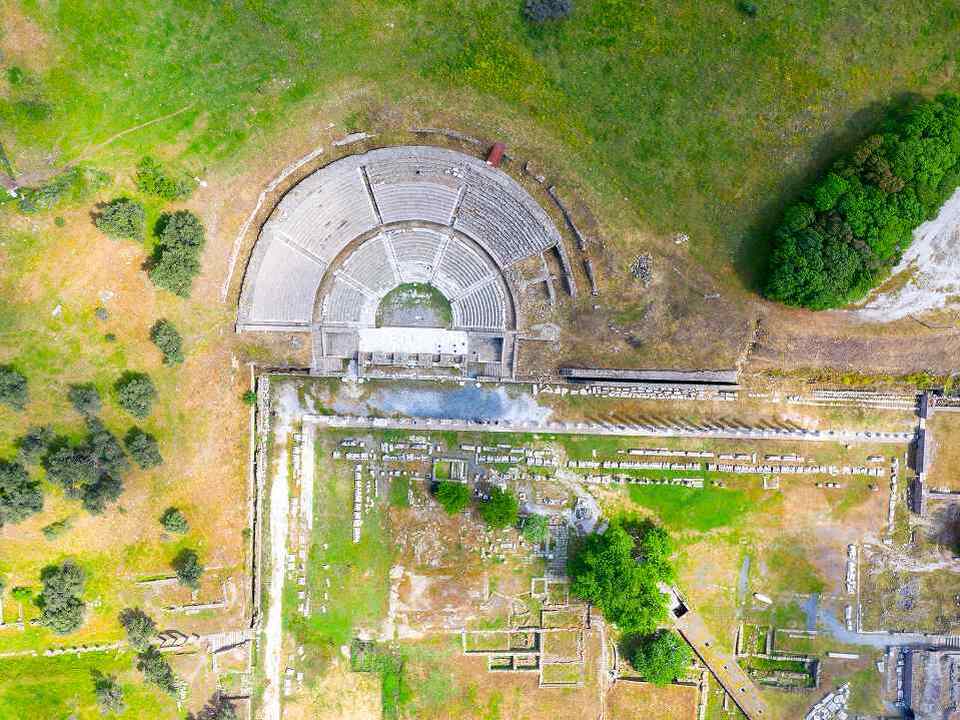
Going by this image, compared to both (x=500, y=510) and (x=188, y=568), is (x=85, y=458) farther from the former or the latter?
(x=500, y=510)

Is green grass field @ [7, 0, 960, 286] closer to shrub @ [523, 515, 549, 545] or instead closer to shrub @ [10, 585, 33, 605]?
shrub @ [523, 515, 549, 545]

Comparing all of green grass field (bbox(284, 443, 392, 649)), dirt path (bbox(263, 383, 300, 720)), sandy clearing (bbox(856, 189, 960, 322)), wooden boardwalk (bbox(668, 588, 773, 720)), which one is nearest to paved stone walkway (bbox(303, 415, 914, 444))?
dirt path (bbox(263, 383, 300, 720))

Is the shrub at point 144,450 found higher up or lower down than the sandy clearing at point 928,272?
lower down

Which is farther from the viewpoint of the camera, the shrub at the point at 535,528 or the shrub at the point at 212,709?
the shrub at the point at 212,709

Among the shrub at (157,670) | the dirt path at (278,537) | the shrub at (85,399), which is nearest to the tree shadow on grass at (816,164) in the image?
the dirt path at (278,537)

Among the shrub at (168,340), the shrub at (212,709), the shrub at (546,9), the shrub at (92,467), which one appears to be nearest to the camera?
the shrub at (546,9)

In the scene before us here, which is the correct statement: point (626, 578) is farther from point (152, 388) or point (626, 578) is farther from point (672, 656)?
point (152, 388)

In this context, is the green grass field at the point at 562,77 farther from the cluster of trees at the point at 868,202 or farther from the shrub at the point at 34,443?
the shrub at the point at 34,443
